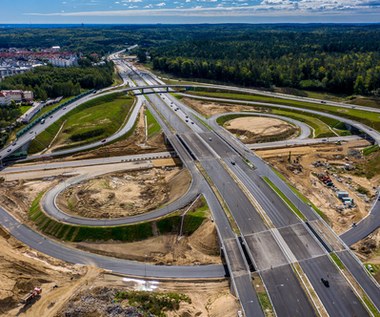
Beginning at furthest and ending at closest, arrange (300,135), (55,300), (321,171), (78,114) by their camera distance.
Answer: (78,114)
(300,135)
(321,171)
(55,300)

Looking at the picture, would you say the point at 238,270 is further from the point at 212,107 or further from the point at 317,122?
the point at 212,107

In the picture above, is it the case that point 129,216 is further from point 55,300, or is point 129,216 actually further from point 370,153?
point 370,153

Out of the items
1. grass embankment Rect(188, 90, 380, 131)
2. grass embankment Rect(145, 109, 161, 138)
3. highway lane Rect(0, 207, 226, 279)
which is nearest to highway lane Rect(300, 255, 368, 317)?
highway lane Rect(0, 207, 226, 279)

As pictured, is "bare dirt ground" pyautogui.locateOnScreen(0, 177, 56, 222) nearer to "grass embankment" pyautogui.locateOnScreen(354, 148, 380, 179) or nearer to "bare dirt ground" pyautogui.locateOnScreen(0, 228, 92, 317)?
"bare dirt ground" pyautogui.locateOnScreen(0, 228, 92, 317)

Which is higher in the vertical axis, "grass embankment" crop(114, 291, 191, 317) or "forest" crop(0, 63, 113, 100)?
"forest" crop(0, 63, 113, 100)

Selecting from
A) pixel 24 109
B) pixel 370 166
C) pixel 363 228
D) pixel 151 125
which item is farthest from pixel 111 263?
pixel 24 109

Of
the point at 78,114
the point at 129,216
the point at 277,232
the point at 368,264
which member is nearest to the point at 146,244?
the point at 129,216
